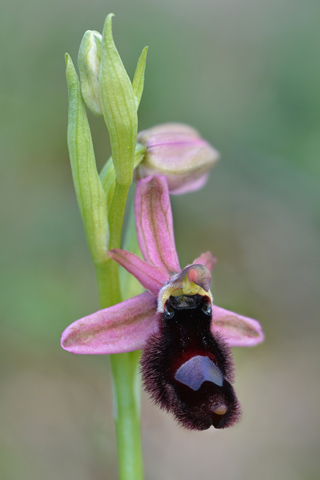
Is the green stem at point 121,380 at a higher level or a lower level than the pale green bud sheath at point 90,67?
lower

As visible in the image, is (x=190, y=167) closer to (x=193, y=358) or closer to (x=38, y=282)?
(x=193, y=358)

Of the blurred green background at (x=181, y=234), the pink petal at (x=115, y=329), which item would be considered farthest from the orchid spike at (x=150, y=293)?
the blurred green background at (x=181, y=234)

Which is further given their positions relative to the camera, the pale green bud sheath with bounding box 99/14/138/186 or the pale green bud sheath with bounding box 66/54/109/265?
the pale green bud sheath with bounding box 66/54/109/265

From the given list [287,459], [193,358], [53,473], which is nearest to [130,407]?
[193,358]

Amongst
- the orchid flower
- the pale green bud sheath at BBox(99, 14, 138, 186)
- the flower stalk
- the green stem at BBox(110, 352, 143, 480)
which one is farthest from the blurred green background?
the pale green bud sheath at BBox(99, 14, 138, 186)

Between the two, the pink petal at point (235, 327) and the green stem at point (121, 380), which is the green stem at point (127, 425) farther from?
the pink petal at point (235, 327)

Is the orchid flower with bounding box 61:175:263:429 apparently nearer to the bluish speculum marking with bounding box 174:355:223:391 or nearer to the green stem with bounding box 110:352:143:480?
the bluish speculum marking with bounding box 174:355:223:391

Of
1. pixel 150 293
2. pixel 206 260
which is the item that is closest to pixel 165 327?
pixel 150 293
